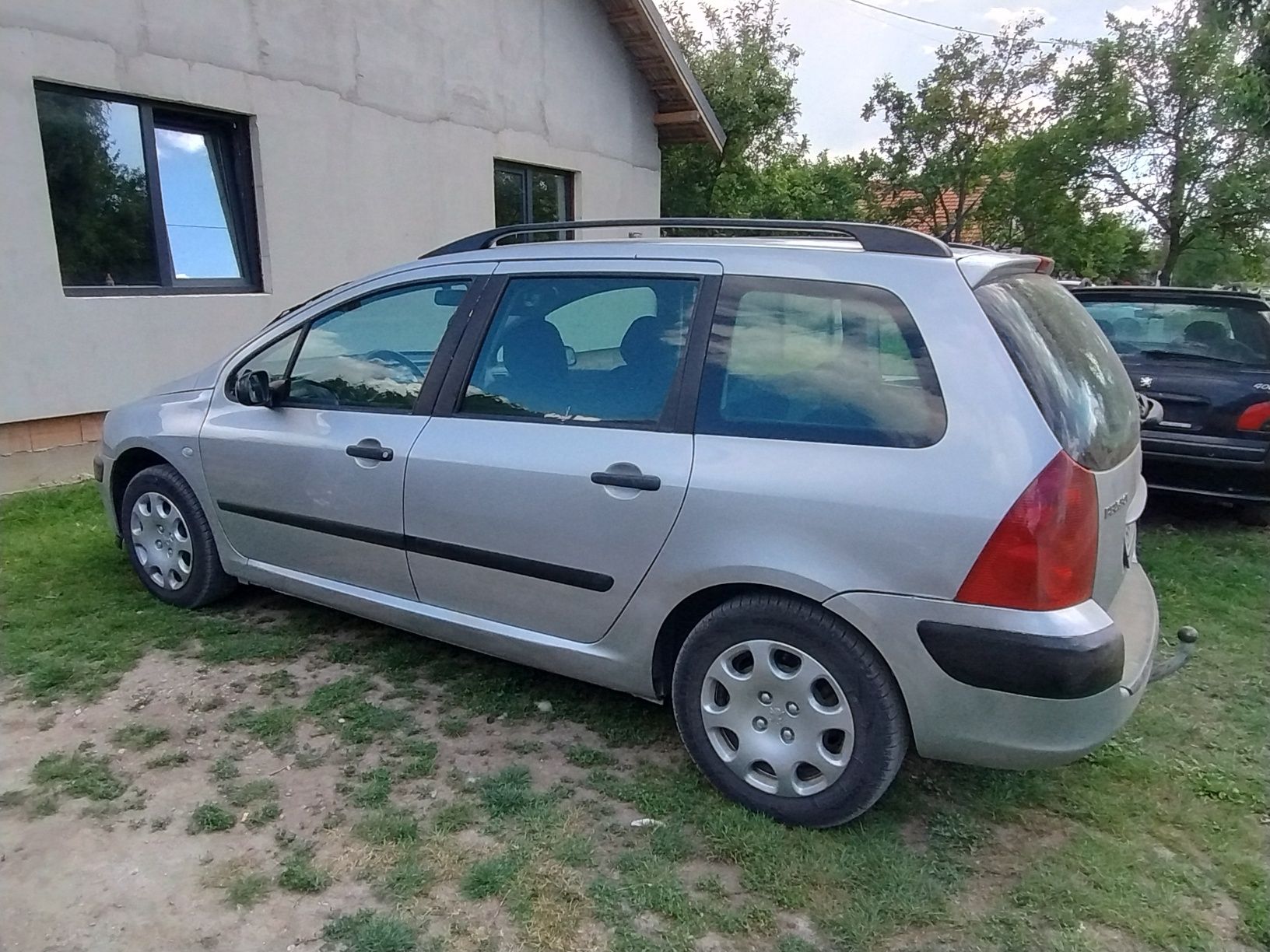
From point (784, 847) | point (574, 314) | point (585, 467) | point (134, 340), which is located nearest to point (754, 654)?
point (784, 847)

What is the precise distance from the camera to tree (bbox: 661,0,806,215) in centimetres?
1527

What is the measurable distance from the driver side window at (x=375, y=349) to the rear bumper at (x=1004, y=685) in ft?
6.16

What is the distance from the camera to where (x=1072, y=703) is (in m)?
2.27

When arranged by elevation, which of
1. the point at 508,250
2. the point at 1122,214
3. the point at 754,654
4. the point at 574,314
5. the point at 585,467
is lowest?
the point at 754,654

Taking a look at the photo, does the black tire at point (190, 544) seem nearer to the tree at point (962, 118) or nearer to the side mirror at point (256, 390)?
the side mirror at point (256, 390)

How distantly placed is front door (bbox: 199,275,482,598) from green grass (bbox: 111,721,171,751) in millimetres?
838

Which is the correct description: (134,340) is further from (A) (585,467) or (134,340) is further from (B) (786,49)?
(B) (786,49)

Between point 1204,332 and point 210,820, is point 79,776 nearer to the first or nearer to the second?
point 210,820

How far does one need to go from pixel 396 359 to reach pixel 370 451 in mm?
402

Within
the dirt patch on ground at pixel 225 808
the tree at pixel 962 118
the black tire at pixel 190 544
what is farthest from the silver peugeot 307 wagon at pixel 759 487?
the tree at pixel 962 118

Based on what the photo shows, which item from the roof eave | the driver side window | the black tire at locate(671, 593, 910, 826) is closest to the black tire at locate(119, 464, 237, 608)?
the driver side window

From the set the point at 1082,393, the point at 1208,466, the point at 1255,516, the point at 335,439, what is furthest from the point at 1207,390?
the point at 335,439

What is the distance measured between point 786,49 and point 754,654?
62.0ft

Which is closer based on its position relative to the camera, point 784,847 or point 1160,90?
point 784,847
